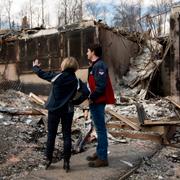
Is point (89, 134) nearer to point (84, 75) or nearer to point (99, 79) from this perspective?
point (99, 79)

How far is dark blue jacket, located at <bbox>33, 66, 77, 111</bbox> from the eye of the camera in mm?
5117

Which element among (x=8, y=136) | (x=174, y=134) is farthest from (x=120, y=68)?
(x=8, y=136)

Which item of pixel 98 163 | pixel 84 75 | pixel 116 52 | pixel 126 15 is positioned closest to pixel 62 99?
pixel 98 163

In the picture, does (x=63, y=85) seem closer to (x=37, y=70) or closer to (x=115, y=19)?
(x=37, y=70)

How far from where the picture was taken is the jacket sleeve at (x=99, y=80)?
5.19 m

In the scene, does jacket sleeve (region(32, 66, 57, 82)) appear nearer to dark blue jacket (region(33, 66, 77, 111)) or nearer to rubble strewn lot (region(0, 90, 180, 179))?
dark blue jacket (region(33, 66, 77, 111))

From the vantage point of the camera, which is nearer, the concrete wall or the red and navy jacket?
the red and navy jacket

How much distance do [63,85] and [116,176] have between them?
157 cm

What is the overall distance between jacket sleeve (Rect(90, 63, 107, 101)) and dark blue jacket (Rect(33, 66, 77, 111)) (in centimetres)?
32

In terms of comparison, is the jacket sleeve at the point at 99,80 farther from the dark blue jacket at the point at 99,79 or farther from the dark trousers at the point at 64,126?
the dark trousers at the point at 64,126

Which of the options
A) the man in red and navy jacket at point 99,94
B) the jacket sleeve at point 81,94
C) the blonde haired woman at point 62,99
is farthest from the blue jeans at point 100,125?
the blonde haired woman at point 62,99

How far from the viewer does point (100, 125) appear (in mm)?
5434

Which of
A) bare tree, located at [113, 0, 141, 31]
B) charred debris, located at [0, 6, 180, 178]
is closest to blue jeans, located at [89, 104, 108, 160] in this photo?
charred debris, located at [0, 6, 180, 178]

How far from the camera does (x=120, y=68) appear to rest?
14.9 meters
